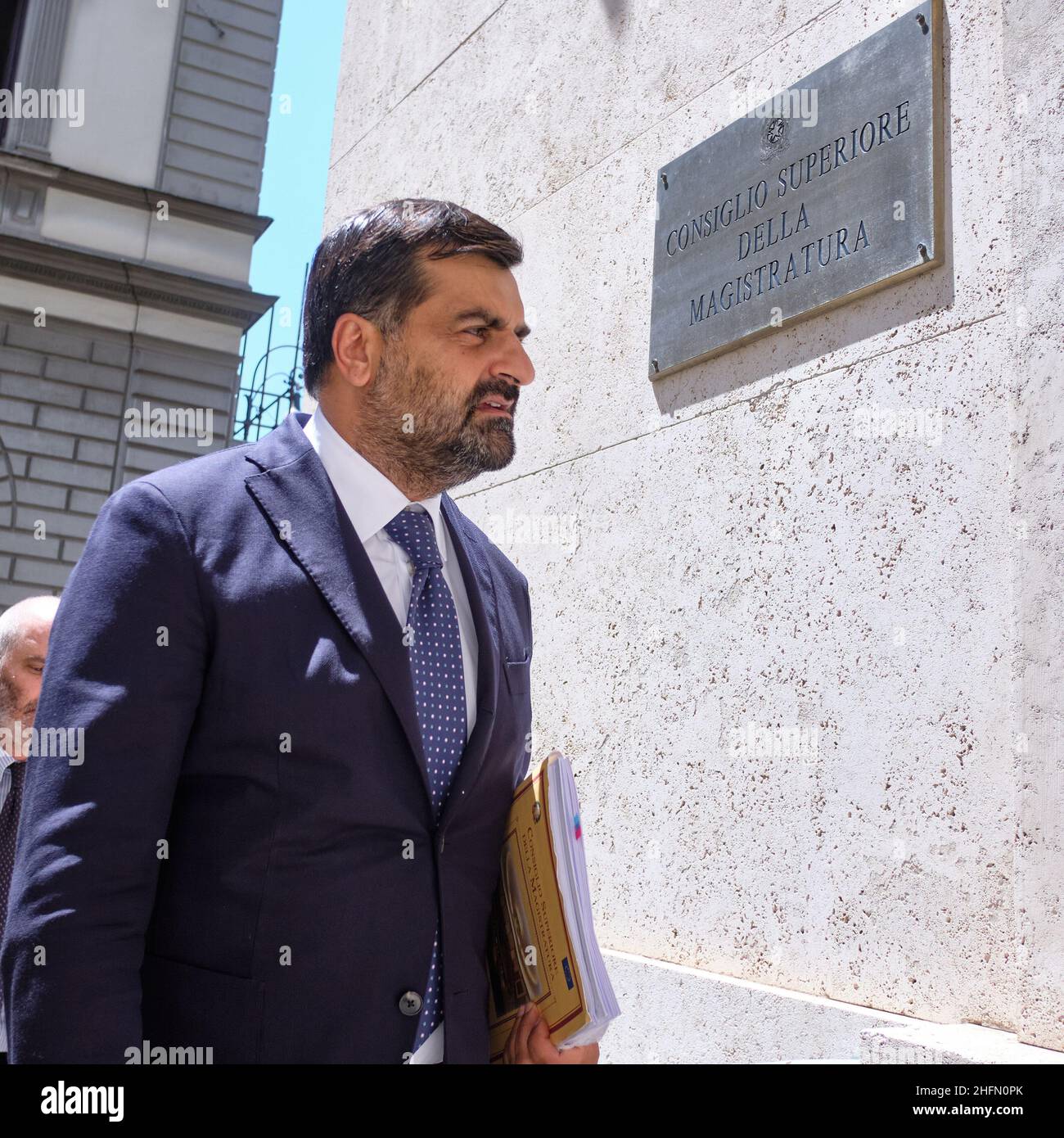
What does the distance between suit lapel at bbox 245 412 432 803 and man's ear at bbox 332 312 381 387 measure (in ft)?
0.58

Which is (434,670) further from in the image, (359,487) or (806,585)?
(806,585)

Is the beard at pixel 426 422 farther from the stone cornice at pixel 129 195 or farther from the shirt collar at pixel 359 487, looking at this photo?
the stone cornice at pixel 129 195

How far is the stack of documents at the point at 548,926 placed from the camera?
4.75ft

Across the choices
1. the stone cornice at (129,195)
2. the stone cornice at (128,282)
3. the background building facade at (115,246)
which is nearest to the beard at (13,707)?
the background building facade at (115,246)

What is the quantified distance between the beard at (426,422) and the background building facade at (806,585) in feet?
3.34

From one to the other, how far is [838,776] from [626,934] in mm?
866

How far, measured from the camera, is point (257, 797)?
1.43 meters

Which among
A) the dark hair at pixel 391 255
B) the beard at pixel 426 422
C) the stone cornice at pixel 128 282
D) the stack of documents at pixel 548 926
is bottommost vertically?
the stack of documents at pixel 548 926

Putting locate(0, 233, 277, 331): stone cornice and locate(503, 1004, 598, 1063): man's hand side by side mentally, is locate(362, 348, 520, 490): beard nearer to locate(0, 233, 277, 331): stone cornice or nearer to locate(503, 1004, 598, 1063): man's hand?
locate(503, 1004, 598, 1063): man's hand

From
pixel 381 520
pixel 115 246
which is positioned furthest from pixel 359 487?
pixel 115 246

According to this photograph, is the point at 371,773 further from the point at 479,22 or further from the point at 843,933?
the point at 479,22

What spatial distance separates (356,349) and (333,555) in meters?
0.42

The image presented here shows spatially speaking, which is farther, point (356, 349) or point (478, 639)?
point (356, 349)

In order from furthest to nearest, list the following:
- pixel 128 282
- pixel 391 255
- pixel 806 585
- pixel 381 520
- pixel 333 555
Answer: pixel 128 282 < pixel 806 585 < pixel 391 255 < pixel 381 520 < pixel 333 555
